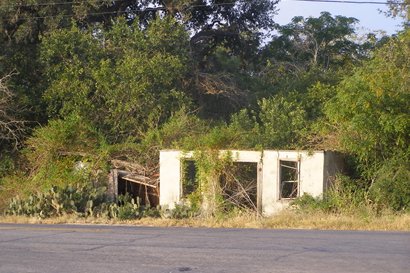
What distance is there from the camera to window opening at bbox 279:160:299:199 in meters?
21.6

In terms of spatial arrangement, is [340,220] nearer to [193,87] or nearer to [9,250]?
[9,250]

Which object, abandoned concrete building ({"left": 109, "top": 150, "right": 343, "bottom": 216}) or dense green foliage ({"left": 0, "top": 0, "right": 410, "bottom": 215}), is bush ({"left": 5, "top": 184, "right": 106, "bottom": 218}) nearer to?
dense green foliage ({"left": 0, "top": 0, "right": 410, "bottom": 215})

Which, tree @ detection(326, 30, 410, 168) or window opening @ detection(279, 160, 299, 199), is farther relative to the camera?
window opening @ detection(279, 160, 299, 199)

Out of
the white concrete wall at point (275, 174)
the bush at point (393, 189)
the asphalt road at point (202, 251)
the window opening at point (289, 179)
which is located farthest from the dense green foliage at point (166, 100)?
the asphalt road at point (202, 251)

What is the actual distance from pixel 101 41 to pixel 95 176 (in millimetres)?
6711

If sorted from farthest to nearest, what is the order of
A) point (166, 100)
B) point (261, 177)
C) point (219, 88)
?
point (219, 88)
point (166, 100)
point (261, 177)

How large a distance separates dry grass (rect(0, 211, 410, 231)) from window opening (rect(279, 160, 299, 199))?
4.22 feet

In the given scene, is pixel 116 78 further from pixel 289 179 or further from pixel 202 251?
pixel 202 251

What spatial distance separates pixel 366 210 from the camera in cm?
1952

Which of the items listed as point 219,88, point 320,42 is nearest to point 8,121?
point 219,88

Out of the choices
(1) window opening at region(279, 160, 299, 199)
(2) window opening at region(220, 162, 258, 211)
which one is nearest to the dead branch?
(2) window opening at region(220, 162, 258, 211)

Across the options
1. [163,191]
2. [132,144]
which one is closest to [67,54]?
[132,144]

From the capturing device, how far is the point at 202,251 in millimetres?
11656

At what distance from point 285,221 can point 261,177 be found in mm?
3761
